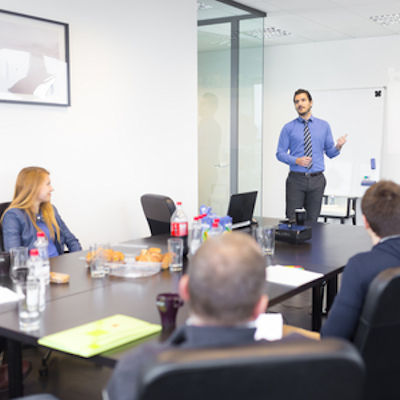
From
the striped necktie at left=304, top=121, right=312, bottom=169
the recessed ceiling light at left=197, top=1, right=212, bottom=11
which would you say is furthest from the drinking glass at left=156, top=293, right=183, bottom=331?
the recessed ceiling light at left=197, top=1, right=212, bottom=11

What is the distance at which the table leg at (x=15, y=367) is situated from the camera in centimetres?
210

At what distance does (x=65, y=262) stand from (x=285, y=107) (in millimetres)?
6452

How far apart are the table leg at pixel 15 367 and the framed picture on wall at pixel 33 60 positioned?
2.34 metres

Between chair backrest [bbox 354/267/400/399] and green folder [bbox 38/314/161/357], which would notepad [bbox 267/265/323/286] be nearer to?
chair backrest [bbox 354/267/400/399]

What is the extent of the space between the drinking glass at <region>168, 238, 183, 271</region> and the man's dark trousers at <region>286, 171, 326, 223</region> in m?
3.04

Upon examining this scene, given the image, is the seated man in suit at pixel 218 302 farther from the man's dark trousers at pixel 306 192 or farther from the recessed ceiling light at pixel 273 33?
the recessed ceiling light at pixel 273 33

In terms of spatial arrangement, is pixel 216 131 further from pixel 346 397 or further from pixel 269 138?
pixel 346 397

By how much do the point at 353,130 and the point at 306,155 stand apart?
273 cm

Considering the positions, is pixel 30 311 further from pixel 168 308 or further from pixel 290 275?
pixel 290 275

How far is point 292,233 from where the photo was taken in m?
3.47

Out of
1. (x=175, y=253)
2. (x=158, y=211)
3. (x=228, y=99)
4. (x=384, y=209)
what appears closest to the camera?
(x=384, y=209)

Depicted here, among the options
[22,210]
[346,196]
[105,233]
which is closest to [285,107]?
[346,196]

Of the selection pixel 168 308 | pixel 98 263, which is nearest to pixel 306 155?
pixel 98 263

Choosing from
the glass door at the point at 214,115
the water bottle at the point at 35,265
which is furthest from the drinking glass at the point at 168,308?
the glass door at the point at 214,115
